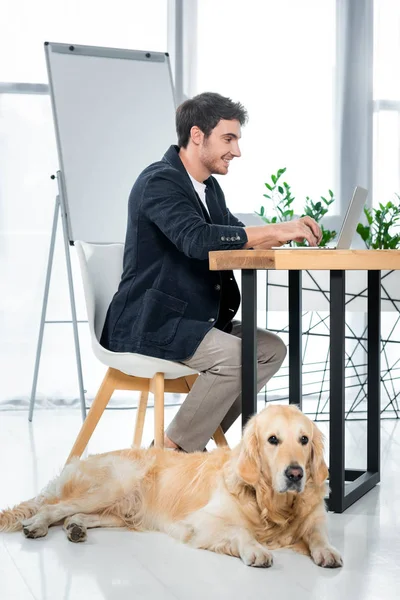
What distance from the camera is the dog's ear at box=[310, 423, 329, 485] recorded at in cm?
189

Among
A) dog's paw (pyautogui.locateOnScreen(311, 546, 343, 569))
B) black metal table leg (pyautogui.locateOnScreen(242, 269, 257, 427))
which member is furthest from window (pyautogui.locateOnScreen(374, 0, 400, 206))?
dog's paw (pyautogui.locateOnScreen(311, 546, 343, 569))

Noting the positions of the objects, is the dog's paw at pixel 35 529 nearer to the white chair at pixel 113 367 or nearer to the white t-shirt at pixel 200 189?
the white chair at pixel 113 367

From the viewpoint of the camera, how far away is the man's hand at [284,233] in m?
2.36

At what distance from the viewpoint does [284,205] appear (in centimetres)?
427

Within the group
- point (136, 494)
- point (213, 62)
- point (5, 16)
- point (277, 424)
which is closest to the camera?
point (277, 424)

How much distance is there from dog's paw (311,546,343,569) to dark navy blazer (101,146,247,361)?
787 mm

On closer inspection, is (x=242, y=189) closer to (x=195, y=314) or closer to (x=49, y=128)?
(x=49, y=128)

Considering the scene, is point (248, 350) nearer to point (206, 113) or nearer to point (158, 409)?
point (158, 409)

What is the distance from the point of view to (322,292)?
12.2 feet

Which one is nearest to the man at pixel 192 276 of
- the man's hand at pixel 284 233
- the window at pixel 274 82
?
the man's hand at pixel 284 233

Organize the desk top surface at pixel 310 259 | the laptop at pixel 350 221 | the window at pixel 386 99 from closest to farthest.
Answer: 1. the desk top surface at pixel 310 259
2. the laptop at pixel 350 221
3. the window at pixel 386 99

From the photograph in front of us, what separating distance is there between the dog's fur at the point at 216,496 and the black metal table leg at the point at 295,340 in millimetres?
528

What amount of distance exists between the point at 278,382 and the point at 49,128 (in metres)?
1.80

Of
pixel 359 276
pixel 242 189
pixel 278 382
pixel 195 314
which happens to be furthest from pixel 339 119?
pixel 195 314
